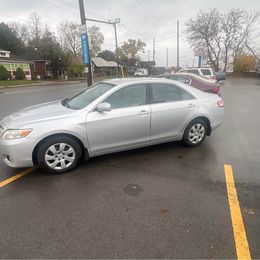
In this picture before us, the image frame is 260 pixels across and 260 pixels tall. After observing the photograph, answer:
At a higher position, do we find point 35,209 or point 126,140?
point 126,140

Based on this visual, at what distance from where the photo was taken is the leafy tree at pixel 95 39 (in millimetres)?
66562

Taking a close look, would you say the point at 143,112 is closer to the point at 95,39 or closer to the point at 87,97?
the point at 87,97

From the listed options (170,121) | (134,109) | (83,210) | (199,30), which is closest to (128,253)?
(83,210)

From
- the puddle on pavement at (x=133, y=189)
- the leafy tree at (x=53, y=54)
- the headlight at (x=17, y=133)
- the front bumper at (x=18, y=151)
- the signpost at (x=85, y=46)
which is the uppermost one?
the leafy tree at (x=53, y=54)

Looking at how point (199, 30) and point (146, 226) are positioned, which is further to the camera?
point (199, 30)

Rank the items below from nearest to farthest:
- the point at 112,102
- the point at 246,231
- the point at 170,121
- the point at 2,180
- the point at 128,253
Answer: the point at 128,253
the point at 246,231
the point at 2,180
the point at 112,102
the point at 170,121

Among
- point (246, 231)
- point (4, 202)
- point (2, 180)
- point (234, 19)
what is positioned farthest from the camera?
point (234, 19)

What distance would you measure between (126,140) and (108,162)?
1.81ft

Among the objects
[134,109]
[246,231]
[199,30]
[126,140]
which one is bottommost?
[246,231]

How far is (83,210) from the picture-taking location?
2.78 m

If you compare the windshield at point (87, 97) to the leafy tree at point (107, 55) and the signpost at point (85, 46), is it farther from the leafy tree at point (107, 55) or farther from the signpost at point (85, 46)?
the leafy tree at point (107, 55)

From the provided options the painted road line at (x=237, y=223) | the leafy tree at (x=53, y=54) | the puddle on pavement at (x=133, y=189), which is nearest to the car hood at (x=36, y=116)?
the puddle on pavement at (x=133, y=189)

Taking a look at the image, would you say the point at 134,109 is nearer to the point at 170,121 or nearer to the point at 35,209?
the point at 170,121

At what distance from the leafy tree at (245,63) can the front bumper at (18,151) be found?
56944mm
